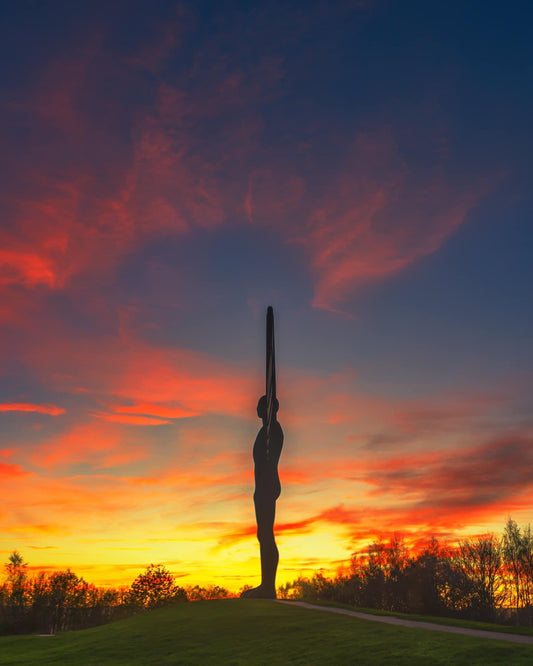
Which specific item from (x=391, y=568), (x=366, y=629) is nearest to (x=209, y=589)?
(x=391, y=568)

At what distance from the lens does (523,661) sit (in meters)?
13.7

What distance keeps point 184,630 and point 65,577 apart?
4783 cm

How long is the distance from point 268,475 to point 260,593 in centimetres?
652

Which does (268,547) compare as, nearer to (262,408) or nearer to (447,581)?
(262,408)

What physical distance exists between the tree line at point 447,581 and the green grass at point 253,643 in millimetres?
29369

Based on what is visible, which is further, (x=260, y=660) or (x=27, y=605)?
(x=27, y=605)

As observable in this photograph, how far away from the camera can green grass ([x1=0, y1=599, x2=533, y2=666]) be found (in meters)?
15.5

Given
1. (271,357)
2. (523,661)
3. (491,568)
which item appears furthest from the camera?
(491,568)

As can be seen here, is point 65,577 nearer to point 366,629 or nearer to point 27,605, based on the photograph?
point 27,605

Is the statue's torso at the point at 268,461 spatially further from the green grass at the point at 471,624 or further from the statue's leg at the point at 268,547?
the green grass at the point at 471,624

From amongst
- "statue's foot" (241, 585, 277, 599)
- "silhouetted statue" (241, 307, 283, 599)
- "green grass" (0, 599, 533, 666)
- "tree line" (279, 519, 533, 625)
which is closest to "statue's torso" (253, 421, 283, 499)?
"silhouetted statue" (241, 307, 283, 599)

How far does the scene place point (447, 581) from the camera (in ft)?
172

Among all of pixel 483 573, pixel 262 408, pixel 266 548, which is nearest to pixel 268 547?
pixel 266 548

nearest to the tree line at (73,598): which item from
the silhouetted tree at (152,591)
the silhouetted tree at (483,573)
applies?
the silhouetted tree at (152,591)
